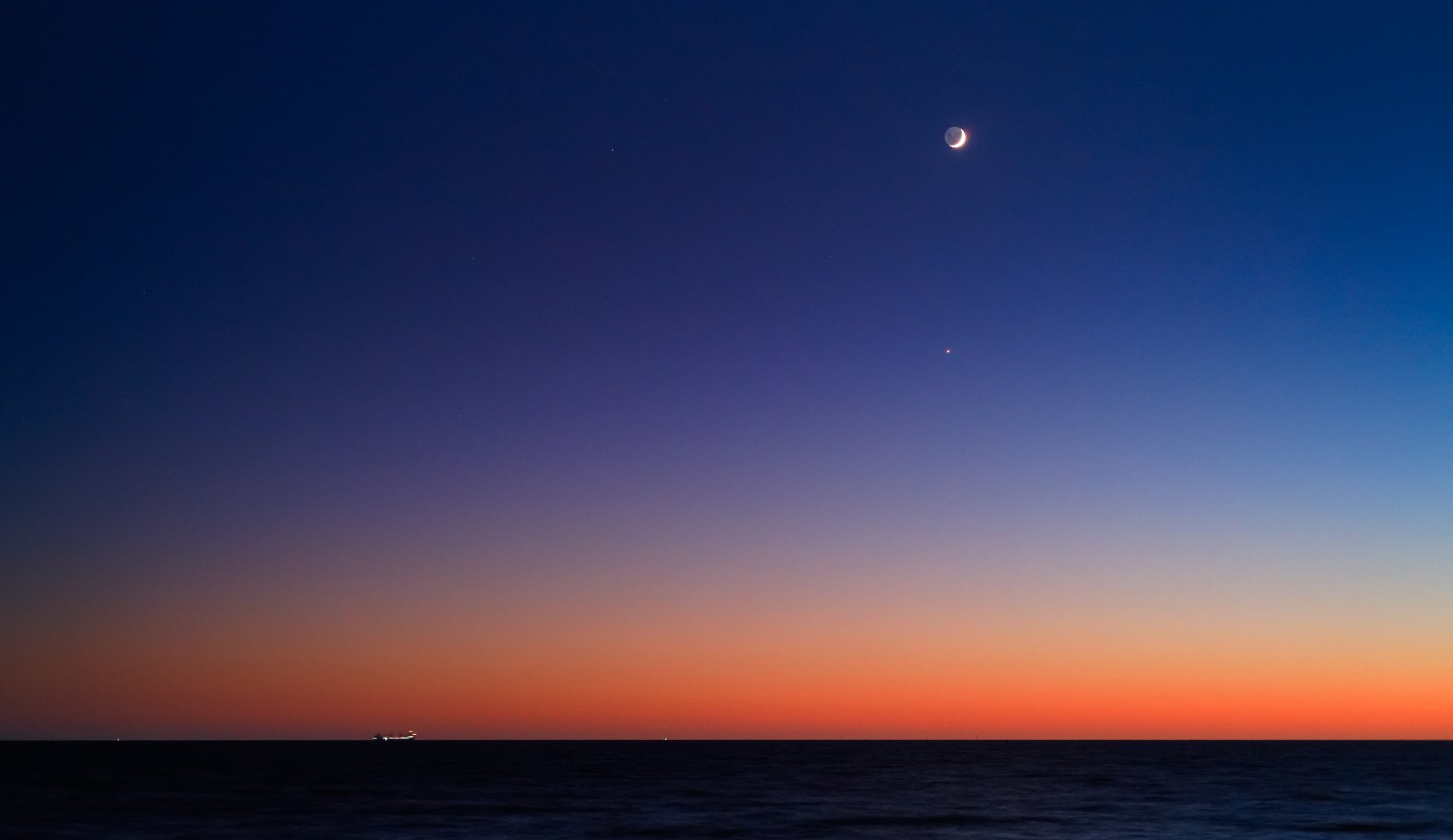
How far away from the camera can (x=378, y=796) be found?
71.5 meters

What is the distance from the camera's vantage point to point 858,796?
72.9 m

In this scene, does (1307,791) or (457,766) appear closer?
(1307,791)

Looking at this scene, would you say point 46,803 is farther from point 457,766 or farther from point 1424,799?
point 1424,799

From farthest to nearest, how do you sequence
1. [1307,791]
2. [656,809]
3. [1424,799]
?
[1307,791] < [1424,799] < [656,809]

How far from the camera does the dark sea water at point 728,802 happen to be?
50.2 metres

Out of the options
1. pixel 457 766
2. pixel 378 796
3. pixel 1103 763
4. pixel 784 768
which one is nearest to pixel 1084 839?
pixel 378 796

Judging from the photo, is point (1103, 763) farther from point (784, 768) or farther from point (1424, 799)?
point (1424, 799)

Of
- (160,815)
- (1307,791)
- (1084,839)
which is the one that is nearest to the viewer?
(1084,839)

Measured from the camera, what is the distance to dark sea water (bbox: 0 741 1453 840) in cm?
5022

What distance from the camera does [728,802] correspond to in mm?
69125

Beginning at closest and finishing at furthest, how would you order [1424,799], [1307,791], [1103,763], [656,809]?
[656,809] → [1424,799] → [1307,791] → [1103,763]

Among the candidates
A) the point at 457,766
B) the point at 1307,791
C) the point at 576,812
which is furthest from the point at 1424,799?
the point at 457,766

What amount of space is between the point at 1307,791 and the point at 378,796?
63.8 metres

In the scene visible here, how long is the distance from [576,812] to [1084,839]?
27.6m
